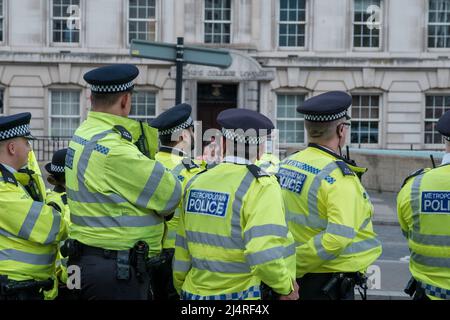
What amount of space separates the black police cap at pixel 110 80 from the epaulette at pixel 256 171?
1.09 m

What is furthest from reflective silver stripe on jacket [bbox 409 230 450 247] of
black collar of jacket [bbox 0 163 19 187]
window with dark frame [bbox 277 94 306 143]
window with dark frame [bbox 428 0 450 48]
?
window with dark frame [bbox 428 0 450 48]

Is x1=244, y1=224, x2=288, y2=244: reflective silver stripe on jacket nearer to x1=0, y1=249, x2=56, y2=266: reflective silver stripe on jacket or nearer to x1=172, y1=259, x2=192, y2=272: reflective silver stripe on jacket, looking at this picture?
x1=172, y1=259, x2=192, y2=272: reflective silver stripe on jacket

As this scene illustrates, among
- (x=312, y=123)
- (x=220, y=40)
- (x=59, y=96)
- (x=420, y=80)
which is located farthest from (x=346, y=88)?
(x=312, y=123)

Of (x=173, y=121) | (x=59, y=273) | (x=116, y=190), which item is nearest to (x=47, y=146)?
(x=173, y=121)

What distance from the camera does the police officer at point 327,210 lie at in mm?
4316

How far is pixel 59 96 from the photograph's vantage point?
28.1m

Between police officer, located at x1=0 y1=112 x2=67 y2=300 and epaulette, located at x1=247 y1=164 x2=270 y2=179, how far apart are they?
51.5 inches

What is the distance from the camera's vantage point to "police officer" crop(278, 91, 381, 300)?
4316mm

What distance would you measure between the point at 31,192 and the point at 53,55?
23.9 meters

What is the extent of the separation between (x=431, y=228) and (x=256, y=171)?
114cm

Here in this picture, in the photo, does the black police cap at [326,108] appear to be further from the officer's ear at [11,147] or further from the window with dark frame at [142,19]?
the window with dark frame at [142,19]

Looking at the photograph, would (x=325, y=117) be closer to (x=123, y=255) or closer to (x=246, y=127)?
(x=246, y=127)

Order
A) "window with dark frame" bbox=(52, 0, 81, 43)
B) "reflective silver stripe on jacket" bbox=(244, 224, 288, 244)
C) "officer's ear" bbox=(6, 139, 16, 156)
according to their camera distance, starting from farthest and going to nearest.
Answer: "window with dark frame" bbox=(52, 0, 81, 43) → "officer's ear" bbox=(6, 139, 16, 156) → "reflective silver stripe on jacket" bbox=(244, 224, 288, 244)
